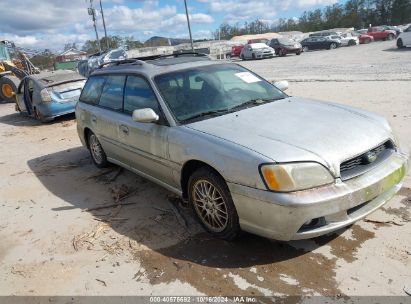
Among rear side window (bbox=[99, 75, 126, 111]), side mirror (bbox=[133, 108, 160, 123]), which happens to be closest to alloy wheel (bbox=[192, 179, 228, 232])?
side mirror (bbox=[133, 108, 160, 123])

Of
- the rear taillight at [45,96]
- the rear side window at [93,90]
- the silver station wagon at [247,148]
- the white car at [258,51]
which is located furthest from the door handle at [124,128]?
the white car at [258,51]

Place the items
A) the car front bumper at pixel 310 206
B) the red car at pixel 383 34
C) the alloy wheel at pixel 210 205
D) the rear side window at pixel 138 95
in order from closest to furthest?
the car front bumper at pixel 310 206, the alloy wheel at pixel 210 205, the rear side window at pixel 138 95, the red car at pixel 383 34

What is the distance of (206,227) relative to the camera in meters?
3.81

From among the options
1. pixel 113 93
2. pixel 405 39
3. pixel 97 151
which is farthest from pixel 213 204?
pixel 405 39

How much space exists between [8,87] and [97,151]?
13326mm

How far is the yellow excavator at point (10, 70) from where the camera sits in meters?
16.8

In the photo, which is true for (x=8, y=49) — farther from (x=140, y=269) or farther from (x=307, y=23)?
(x=307, y=23)

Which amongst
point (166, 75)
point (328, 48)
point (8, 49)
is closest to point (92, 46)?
point (328, 48)

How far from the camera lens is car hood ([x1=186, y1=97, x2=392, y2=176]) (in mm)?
3074

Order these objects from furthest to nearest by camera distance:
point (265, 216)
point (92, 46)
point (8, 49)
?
point (92, 46), point (8, 49), point (265, 216)

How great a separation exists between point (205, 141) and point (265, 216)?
0.88m

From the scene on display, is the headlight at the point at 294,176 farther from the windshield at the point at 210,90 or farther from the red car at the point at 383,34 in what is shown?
the red car at the point at 383,34

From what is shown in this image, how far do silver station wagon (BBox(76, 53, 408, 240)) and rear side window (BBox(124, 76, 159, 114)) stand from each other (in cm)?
1

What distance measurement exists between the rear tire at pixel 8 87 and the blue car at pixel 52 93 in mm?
5437
